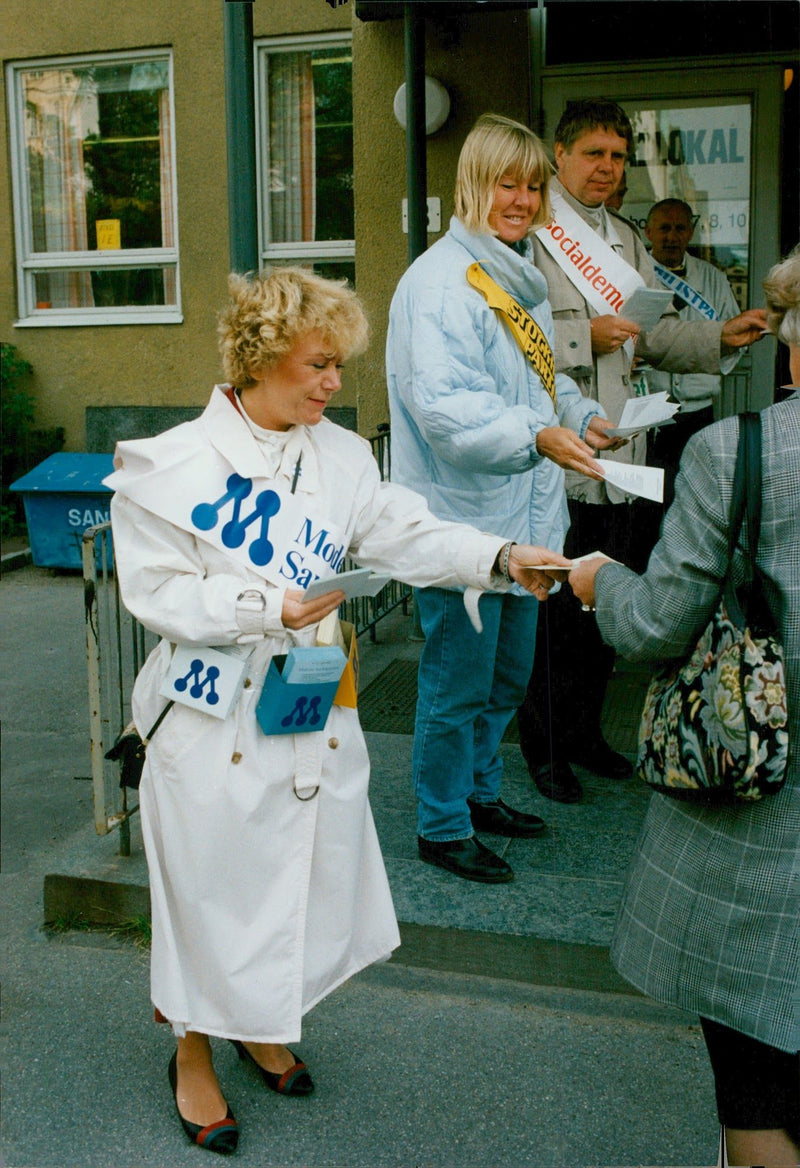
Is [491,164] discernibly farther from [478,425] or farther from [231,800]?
[231,800]

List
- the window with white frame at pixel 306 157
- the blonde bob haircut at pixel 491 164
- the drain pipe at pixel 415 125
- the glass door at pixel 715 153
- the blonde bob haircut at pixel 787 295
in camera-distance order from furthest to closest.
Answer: the window with white frame at pixel 306 157
the glass door at pixel 715 153
the drain pipe at pixel 415 125
the blonde bob haircut at pixel 491 164
the blonde bob haircut at pixel 787 295

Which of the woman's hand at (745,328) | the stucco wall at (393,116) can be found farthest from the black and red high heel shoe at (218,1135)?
the stucco wall at (393,116)

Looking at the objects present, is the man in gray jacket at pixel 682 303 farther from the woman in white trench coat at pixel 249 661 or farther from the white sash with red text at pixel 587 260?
the woman in white trench coat at pixel 249 661

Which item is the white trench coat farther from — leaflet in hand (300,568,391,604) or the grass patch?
the grass patch

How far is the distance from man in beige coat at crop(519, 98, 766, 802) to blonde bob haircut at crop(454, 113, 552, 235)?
489 mm

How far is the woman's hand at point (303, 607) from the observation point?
2.44 meters

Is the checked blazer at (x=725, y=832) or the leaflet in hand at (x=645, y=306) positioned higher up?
the leaflet in hand at (x=645, y=306)

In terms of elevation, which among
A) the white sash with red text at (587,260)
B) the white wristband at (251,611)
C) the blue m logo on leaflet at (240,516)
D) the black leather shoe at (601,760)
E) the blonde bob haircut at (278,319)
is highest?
the white sash with red text at (587,260)

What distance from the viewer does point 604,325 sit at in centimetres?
388

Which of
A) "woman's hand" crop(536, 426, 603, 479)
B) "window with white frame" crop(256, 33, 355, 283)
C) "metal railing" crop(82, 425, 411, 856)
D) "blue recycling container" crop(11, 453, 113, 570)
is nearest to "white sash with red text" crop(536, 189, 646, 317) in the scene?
"woman's hand" crop(536, 426, 603, 479)

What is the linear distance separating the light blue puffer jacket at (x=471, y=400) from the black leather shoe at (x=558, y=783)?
991 mm

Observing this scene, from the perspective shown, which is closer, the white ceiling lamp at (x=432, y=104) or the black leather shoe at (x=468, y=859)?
the black leather shoe at (x=468, y=859)

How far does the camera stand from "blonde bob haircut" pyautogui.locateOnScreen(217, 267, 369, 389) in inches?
100

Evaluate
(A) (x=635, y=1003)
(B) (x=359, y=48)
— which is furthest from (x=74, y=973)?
(B) (x=359, y=48)
